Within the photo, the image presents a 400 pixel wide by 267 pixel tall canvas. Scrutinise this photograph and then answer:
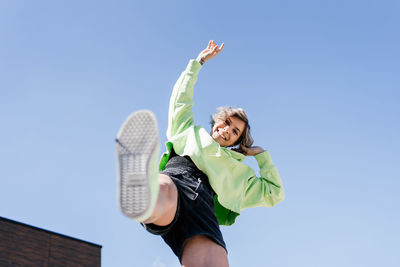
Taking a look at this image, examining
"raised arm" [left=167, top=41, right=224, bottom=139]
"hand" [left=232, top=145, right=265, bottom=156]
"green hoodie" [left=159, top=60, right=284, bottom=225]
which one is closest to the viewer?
"green hoodie" [left=159, top=60, right=284, bottom=225]

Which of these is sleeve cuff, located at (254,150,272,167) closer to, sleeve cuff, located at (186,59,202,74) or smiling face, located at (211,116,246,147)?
smiling face, located at (211,116,246,147)

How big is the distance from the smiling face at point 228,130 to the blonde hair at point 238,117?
0.02 metres

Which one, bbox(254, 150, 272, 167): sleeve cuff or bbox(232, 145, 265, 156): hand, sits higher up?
bbox(232, 145, 265, 156): hand

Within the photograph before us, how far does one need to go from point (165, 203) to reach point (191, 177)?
48 centimetres

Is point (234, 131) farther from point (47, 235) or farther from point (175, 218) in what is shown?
point (47, 235)

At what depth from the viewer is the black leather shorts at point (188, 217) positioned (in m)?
3.06

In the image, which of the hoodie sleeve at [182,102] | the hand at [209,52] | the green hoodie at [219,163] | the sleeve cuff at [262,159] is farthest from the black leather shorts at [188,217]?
the hand at [209,52]

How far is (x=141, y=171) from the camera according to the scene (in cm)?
256

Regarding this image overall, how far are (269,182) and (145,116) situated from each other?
1370 millimetres

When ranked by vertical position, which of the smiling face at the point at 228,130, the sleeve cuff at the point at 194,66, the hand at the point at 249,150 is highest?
the sleeve cuff at the point at 194,66

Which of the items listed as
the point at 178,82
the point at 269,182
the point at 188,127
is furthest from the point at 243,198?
the point at 178,82

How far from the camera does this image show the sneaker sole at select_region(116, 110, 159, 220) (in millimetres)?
2498

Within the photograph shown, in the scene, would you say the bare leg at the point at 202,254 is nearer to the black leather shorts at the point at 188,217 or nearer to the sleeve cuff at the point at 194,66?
the black leather shorts at the point at 188,217

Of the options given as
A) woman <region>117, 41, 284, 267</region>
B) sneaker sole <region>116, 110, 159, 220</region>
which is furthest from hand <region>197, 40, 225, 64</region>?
sneaker sole <region>116, 110, 159, 220</region>
